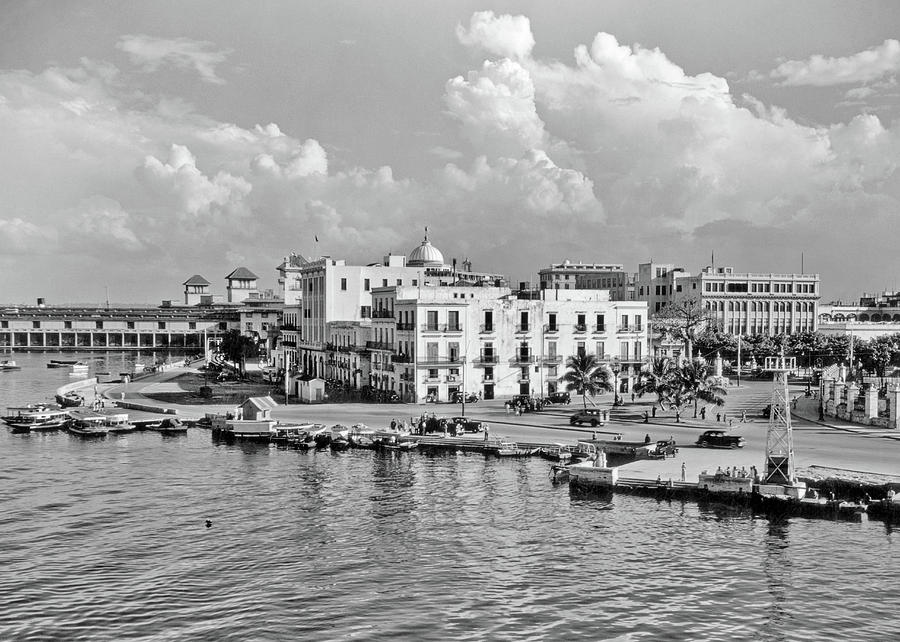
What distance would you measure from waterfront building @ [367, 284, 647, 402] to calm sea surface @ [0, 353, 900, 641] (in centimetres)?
2996

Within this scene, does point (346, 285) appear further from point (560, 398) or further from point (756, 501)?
point (756, 501)

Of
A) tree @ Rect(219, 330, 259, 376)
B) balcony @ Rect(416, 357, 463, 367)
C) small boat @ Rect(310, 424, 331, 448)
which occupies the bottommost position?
small boat @ Rect(310, 424, 331, 448)

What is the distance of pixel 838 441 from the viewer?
214 feet

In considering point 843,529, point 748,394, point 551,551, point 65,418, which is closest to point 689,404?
point 748,394

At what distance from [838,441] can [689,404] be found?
70.8 ft

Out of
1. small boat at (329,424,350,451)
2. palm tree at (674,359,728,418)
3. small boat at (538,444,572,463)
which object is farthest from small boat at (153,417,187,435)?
palm tree at (674,359,728,418)

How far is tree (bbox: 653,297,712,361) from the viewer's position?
125637mm

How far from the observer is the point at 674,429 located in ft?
238

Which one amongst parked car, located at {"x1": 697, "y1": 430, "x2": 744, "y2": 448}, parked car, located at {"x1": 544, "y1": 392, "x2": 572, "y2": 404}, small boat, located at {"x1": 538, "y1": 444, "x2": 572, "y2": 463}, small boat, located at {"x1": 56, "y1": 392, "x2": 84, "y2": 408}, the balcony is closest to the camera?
small boat, located at {"x1": 538, "y1": 444, "x2": 572, "y2": 463}

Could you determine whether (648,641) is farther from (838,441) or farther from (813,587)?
(838,441)

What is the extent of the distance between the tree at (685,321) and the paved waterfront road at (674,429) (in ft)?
73.7

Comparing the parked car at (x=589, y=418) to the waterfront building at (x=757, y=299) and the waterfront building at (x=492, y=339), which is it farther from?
the waterfront building at (x=757, y=299)

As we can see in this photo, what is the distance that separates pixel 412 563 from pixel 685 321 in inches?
4885

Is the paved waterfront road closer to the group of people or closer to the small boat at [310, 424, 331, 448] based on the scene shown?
the group of people
